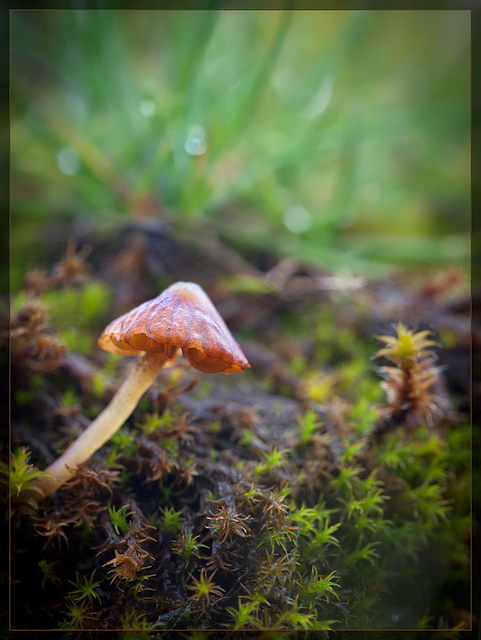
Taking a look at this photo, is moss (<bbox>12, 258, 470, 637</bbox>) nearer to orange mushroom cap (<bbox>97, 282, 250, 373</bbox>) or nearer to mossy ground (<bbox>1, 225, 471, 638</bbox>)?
mossy ground (<bbox>1, 225, 471, 638</bbox>)

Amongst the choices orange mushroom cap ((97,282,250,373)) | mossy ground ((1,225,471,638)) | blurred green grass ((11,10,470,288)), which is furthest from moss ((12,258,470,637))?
blurred green grass ((11,10,470,288))

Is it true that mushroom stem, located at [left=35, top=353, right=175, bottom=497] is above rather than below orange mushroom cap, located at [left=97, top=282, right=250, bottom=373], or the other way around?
below

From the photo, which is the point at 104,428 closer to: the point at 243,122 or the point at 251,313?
the point at 251,313

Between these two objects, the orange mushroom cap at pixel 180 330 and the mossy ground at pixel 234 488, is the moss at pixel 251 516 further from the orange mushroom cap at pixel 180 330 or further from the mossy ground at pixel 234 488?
the orange mushroom cap at pixel 180 330

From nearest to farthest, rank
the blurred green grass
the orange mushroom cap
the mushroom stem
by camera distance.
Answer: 1. the orange mushroom cap
2. the mushroom stem
3. the blurred green grass

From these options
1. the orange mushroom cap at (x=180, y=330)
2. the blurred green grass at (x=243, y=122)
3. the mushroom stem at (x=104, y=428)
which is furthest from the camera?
the blurred green grass at (x=243, y=122)

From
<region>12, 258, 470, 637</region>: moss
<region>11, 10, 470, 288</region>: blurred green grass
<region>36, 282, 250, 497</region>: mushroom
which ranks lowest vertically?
<region>12, 258, 470, 637</region>: moss

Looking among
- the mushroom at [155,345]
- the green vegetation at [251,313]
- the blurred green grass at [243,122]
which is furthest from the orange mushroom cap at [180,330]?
the blurred green grass at [243,122]
